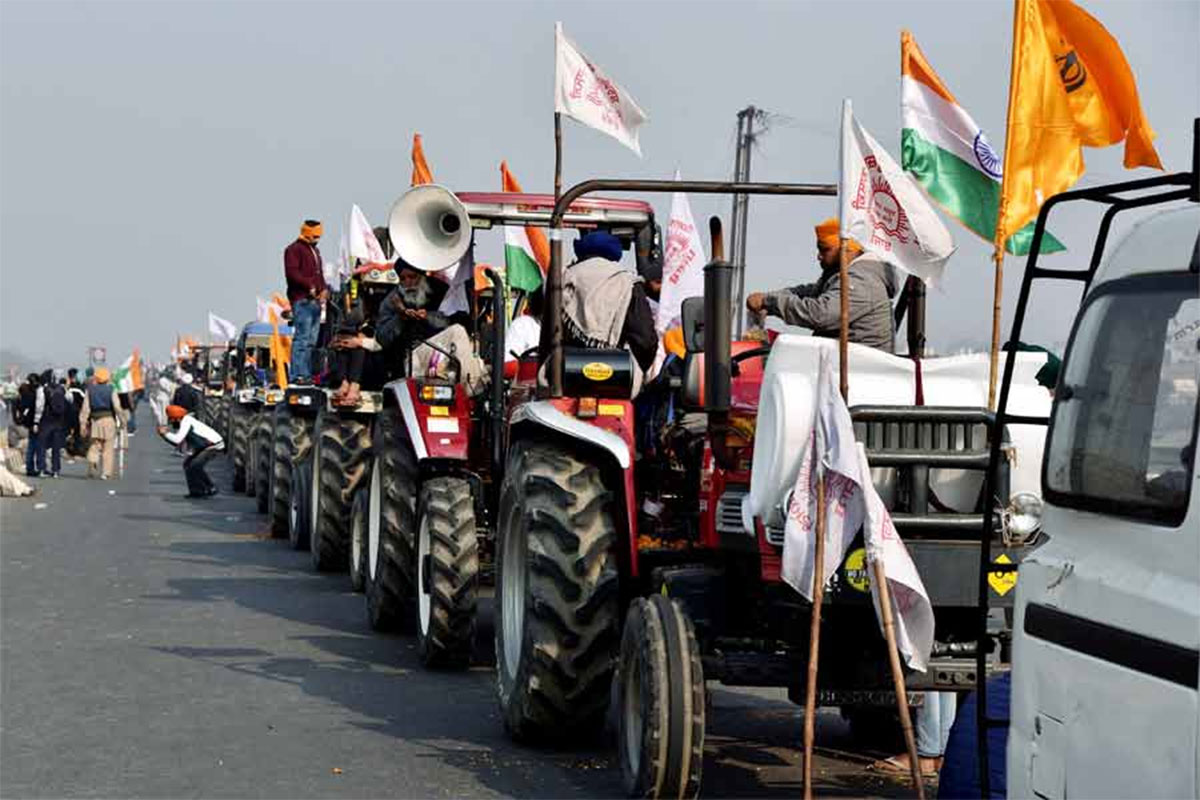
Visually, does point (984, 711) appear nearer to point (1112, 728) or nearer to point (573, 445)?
point (1112, 728)

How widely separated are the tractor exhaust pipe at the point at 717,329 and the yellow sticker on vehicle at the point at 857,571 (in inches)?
30.5

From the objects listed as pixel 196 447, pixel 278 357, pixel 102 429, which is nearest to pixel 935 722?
pixel 278 357

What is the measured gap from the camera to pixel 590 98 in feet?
35.0

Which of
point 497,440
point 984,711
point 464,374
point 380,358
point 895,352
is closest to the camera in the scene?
point 984,711

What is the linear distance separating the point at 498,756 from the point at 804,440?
2.77 metres

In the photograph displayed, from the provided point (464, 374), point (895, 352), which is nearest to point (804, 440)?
point (895, 352)

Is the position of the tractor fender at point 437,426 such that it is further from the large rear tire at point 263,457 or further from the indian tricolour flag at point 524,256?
the large rear tire at point 263,457

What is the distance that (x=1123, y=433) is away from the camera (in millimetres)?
4508

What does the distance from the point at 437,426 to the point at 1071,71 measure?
5820mm

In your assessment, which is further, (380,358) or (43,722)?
(380,358)

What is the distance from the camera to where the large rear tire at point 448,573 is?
11.4 meters

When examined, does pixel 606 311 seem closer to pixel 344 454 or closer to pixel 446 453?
pixel 446 453

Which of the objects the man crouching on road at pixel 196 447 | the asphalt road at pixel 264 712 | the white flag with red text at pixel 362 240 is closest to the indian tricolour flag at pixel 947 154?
the asphalt road at pixel 264 712

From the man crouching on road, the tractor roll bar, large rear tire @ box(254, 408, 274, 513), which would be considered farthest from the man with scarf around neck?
the man crouching on road
